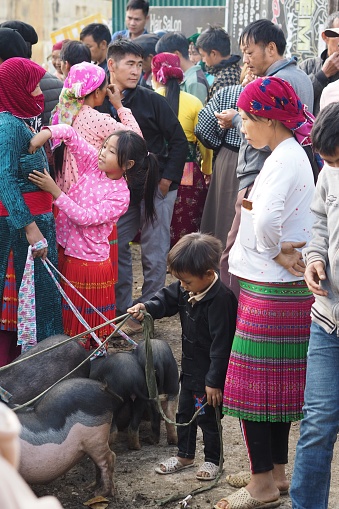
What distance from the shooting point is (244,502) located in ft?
12.0

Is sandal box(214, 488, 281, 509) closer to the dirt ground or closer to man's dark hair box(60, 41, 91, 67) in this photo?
the dirt ground

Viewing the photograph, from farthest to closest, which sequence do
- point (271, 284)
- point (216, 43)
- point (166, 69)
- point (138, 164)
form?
point (216, 43) < point (166, 69) < point (138, 164) < point (271, 284)

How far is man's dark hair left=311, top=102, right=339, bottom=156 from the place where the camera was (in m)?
3.00

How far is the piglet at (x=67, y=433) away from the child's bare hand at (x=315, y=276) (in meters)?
1.18

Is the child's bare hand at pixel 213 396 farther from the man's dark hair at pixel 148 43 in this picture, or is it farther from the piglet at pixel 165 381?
the man's dark hair at pixel 148 43

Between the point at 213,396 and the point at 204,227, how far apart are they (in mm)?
2930

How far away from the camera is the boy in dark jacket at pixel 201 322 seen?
12.2 feet

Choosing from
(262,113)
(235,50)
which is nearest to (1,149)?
(262,113)

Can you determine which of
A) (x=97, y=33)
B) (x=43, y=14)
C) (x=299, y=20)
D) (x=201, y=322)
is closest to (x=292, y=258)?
(x=201, y=322)

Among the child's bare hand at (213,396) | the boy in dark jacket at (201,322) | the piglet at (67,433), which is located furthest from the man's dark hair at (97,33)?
the child's bare hand at (213,396)

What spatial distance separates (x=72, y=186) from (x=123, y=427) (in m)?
1.46

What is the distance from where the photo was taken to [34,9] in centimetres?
2138

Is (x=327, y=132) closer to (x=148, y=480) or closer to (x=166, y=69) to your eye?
(x=148, y=480)

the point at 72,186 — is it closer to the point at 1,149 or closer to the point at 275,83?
the point at 1,149
